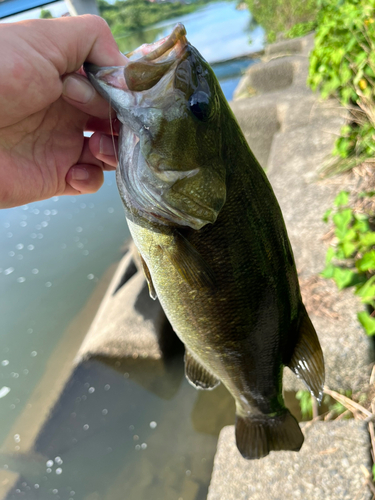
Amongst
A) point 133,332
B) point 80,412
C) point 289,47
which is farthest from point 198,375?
point 289,47

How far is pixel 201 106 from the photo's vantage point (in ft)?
3.34

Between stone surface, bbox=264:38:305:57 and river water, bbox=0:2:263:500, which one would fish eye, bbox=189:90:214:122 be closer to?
river water, bbox=0:2:263:500

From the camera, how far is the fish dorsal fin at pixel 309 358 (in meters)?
1.31

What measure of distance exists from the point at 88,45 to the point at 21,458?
149 inches

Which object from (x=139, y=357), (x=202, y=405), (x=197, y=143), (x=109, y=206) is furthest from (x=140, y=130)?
(x=109, y=206)

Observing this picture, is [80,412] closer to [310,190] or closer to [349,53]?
[310,190]

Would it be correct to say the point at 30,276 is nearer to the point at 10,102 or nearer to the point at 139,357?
the point at 139,357

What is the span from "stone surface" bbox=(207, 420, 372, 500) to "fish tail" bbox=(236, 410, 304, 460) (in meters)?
0.63

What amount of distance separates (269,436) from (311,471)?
696 mm

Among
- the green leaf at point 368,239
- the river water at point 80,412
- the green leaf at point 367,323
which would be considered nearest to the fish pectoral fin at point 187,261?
the green leaf at point 367,323

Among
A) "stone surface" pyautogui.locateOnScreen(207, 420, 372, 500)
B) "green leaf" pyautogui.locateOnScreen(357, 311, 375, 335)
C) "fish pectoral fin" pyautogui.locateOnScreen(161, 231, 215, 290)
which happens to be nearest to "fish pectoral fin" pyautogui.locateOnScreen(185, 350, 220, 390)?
"fish pectoral fin" pyautogui.locateOnScreen(161, 231, 215, 290)

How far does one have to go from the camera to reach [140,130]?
3.29 ft

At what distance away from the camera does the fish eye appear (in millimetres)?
1001

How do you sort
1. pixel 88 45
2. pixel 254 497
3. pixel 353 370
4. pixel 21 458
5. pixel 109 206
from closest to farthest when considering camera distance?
pixel 88 45
pixel 254 497
pixel 353 370
pixel 21 458
pixel 109 206
